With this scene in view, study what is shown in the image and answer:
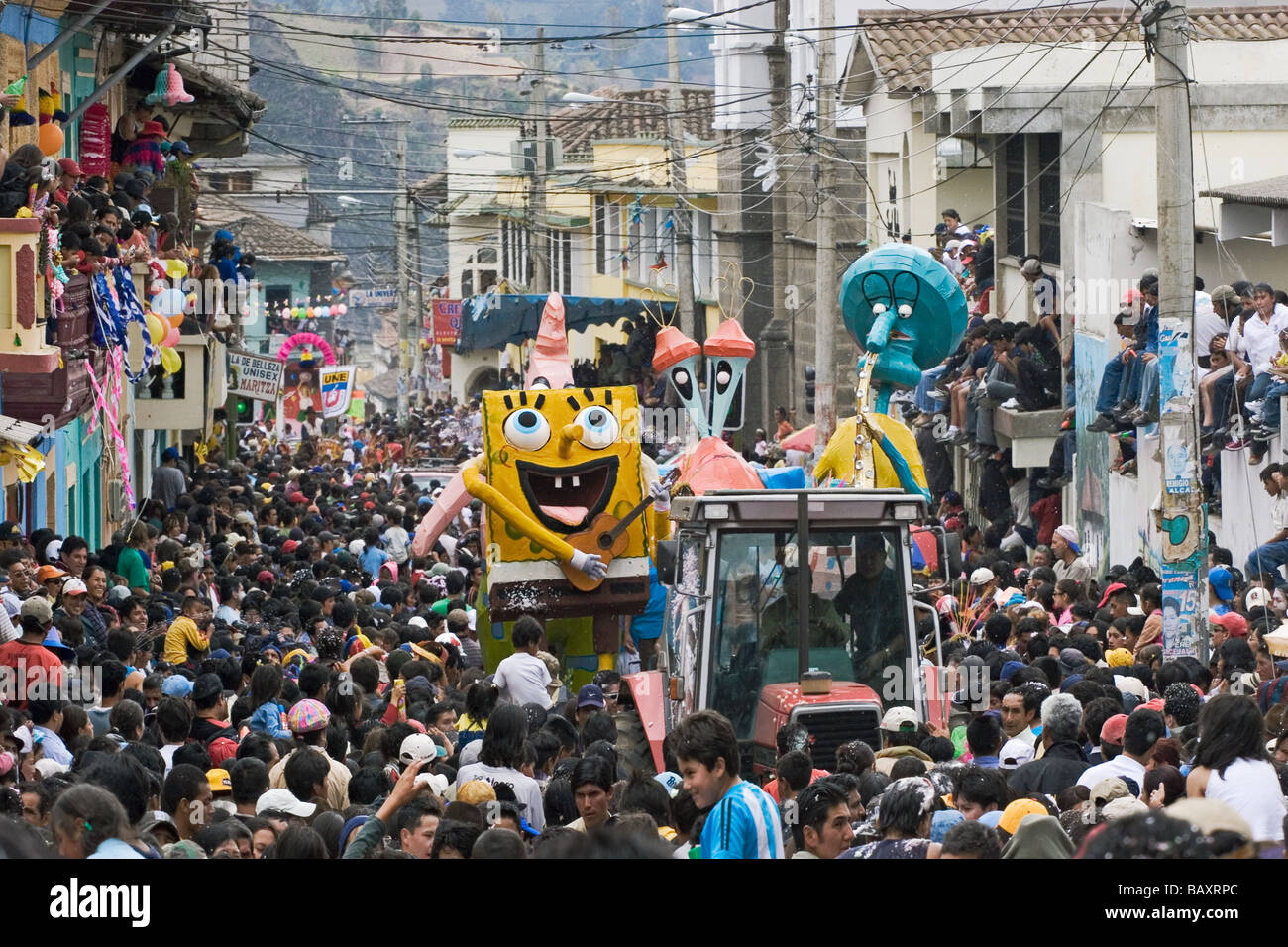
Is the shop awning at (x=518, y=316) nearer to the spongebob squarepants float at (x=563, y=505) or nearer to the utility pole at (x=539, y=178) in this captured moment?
the utility pole at (x=539, y=178)

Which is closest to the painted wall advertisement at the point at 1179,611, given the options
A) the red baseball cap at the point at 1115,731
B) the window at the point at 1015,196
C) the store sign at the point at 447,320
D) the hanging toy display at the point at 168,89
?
the red baseball cap at the point at 1115,731

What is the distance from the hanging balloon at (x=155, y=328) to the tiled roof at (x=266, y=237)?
151ft

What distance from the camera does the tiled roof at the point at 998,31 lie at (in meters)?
30.0

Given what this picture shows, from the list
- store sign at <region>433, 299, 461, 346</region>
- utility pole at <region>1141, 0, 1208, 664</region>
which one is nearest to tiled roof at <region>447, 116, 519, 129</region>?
store sign at <region>433, 299, 461, 346</region>

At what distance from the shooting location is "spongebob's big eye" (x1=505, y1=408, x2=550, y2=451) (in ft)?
53.8

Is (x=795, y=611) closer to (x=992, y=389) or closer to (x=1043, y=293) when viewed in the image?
(x=992, y=389)

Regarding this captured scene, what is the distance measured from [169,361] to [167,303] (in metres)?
2.10

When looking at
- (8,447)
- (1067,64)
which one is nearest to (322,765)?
(8,447)

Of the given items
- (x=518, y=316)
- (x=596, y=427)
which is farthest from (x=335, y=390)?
(x=596, y=427)

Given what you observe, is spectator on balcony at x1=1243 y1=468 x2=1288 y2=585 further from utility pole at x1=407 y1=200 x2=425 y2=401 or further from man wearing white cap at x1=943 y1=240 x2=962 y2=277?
utility pole at x1=407 y1=200 x2=425 y2=401

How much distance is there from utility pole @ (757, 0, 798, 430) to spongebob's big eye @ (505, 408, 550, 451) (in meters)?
26.4
